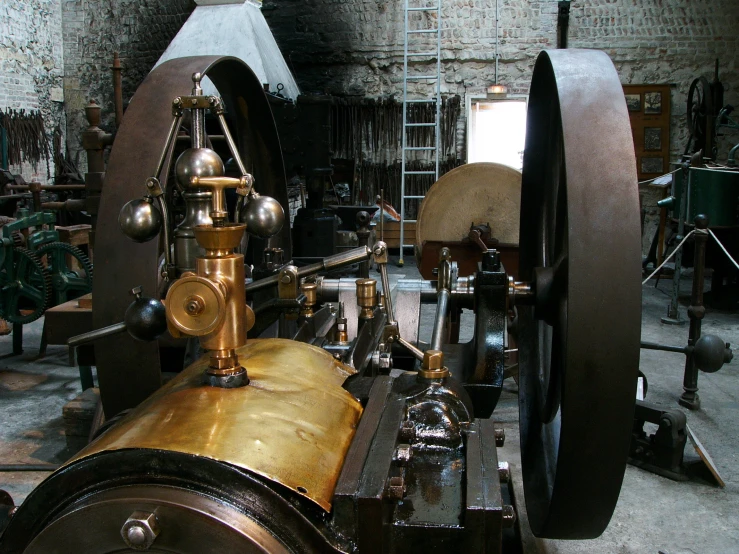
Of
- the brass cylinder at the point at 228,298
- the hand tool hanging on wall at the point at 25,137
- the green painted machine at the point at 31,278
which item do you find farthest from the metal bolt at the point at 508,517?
the hand tool hanging on wall at the point at 25,137

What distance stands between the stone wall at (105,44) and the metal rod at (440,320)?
892 cm

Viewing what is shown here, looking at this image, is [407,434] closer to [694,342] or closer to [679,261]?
[694,342]

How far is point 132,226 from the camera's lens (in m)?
1.35

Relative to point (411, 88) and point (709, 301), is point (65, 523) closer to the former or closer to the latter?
point (709, 301)

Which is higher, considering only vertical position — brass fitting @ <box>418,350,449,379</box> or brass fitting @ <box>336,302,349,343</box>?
brass fitting @ <box>418,350,449,379</box>

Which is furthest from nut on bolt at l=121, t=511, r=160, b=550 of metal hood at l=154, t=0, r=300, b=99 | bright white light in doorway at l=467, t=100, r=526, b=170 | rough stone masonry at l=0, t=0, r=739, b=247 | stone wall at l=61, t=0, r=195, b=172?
stone wall at l=61, t=0, r=195, b=172

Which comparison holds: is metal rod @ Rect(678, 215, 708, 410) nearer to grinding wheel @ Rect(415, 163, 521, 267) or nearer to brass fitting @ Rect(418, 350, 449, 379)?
grinding wheel @ Rect(415, 163, 521, 267)

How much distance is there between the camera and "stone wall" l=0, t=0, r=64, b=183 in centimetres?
885

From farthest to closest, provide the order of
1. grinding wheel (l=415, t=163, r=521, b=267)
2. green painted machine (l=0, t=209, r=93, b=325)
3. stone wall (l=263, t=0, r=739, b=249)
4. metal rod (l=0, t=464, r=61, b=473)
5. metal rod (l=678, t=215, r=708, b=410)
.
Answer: stone wall (l=263, t=0, r=739, b=249) < green painted machine (l=0, t=209, r=93, b=325) < grinding wheel (l=415, t=163, r=521, b=267) < metal rod (l=678, t=215, r=708, b=410) < metal rod (l=0, t=464, r=61, b=473)

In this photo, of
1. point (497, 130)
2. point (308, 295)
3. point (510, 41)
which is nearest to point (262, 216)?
point (308, 295)

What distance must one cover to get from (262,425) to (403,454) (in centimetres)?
23

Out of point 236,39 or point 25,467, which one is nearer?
point 25,467

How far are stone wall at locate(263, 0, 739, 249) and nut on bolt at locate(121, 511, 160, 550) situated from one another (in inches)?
345

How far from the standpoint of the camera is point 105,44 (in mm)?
10211
